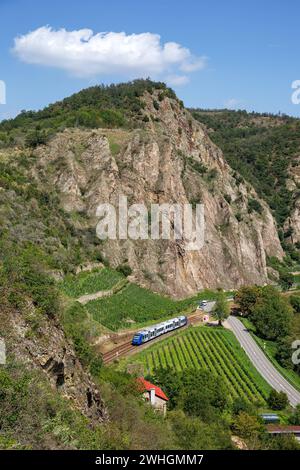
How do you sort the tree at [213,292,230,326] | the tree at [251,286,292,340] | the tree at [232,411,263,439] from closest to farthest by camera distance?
1. the tree at [232,411,263,439]
2. the tree at [213,292,230,326]
3. the tree at [251,286,292,340]

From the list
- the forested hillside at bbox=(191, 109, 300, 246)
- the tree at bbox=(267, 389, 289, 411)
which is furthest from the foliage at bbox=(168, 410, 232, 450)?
the forested hillside at bbox=(191, 109, 300, 246)

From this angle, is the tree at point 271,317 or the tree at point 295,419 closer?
the tree at point 295,419

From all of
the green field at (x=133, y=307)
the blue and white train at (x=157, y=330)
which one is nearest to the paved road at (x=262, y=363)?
the green field at (x=133, y=307)

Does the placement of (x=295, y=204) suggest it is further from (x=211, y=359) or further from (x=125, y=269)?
(x=211, y=359)

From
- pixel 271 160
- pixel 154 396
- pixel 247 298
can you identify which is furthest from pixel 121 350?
pixel 271 160

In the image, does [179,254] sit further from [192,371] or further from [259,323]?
[192,371]

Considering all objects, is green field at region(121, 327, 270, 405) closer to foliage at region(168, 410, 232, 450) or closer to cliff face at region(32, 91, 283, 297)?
cliff face at region(32, 91, 283, 297)

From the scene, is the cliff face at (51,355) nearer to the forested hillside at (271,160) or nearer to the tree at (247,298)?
the tree at (247,298)
